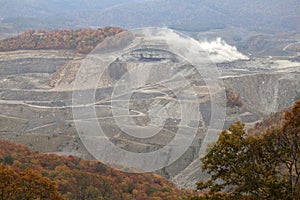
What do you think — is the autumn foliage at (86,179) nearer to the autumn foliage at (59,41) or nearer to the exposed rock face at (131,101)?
the exposed rock face at (131,101)

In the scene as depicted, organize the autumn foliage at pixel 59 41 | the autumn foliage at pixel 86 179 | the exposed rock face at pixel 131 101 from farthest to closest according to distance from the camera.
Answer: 1. the autumn foliage at pixel 59 41
2. the exposed rock face at pixel 131 101
3. the autumn foliage at pixel 86 179

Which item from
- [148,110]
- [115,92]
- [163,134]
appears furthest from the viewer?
[115,92]

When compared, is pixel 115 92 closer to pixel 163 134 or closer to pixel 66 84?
pixel 66 84

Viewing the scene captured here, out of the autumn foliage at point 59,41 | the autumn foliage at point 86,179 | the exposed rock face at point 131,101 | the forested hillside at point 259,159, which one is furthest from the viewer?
the autumn foliage at point 59,41

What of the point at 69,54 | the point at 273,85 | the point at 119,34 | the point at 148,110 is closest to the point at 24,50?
the point at 69,54

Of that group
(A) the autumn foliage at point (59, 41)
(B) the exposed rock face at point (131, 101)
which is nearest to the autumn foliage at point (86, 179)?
(B) the exposed rock face at point (131, 101)

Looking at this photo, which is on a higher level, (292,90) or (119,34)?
(119,34)

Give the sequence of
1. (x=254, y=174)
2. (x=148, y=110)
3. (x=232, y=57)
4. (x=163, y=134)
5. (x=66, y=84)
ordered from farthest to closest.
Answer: (x=232, y=57)
(x=66, y=84)
(x=148, y=110)
(x=163, y=134)
(x=254, y=174)

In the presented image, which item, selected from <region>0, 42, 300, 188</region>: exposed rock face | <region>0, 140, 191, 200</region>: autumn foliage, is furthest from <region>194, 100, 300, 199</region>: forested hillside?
<region>0, 42, 300, 188</region>: exposed rock face
